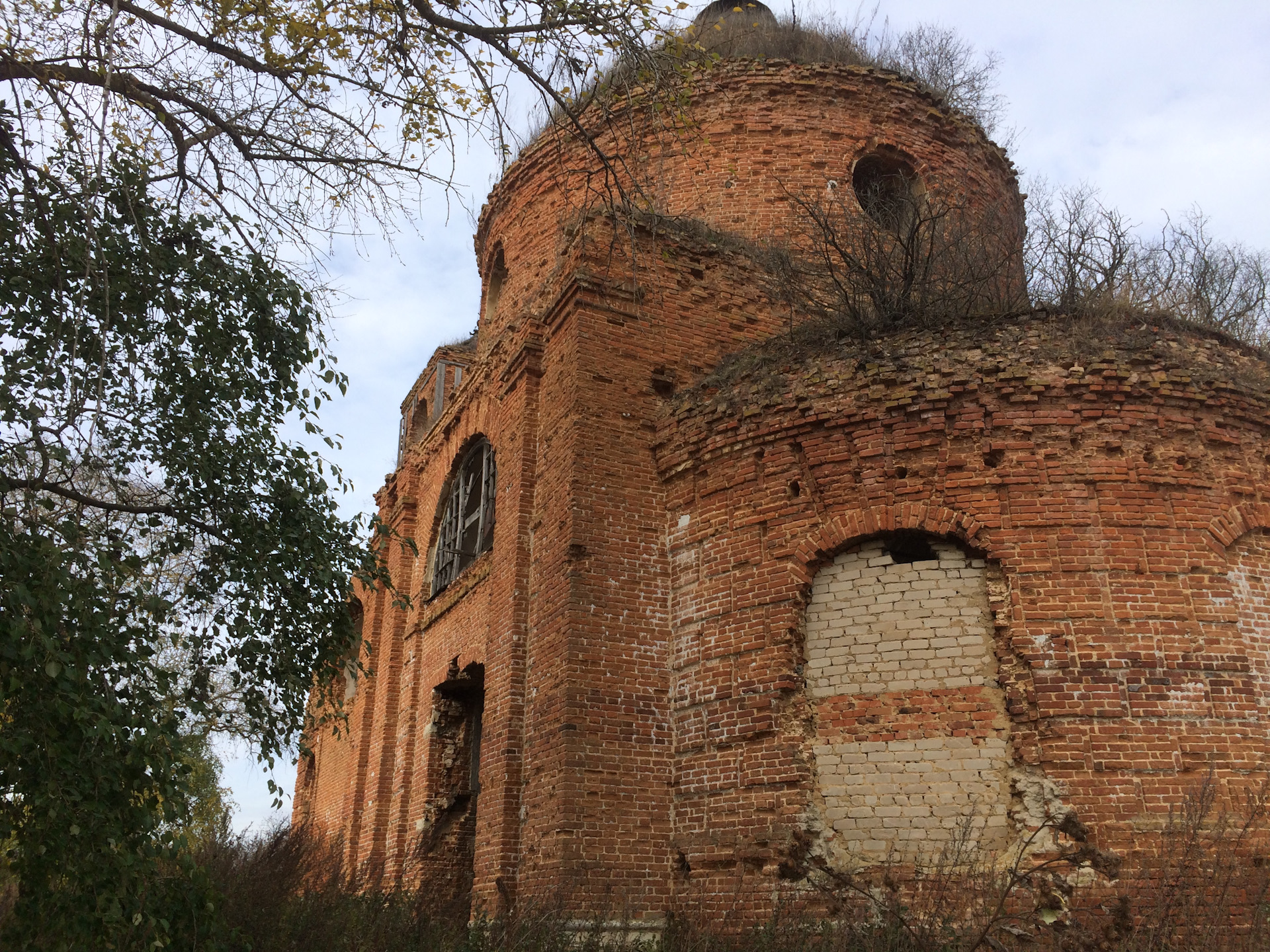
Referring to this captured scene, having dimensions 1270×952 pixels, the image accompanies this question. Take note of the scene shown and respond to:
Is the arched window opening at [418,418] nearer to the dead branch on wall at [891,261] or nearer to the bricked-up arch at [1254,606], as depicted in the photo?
the dead branch on wall at [891,261]

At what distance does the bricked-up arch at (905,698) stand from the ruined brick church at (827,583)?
0.07ft

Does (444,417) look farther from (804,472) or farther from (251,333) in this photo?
(251,333)

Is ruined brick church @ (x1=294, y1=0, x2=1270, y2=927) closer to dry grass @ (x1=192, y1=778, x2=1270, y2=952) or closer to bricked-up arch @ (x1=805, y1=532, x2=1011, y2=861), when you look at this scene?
bricked-up arch @ (x1=805, y1=532, x2=1011, y2=861)

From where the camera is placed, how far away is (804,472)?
8305 millimetres

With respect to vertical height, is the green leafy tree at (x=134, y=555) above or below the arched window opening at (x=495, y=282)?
below

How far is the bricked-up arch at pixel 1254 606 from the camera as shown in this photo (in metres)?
7.09

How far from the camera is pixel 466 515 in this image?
1271 cm

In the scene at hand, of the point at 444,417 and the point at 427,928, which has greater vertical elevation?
the point at 444,417

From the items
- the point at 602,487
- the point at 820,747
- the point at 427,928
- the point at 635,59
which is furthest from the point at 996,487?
the point at 427,928

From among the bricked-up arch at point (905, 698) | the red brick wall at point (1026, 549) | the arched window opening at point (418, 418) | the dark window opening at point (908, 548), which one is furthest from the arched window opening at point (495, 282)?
the dark window opening at point (908, 548)

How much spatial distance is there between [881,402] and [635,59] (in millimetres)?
3608

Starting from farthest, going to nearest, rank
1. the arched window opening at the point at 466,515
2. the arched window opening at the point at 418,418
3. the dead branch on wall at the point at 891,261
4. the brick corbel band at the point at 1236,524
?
the arched window opening at the point at 418,418
the arched window opening at the point at 466,515
the dead branch on wall at the point at 891,261
the brick corbel band at the point at 1236,524

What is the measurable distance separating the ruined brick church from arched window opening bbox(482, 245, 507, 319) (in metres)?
4.34

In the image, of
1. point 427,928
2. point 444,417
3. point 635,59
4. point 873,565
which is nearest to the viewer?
point 635,59
